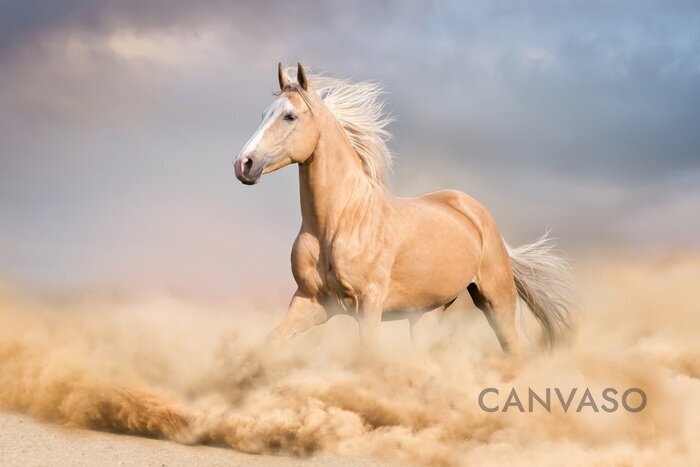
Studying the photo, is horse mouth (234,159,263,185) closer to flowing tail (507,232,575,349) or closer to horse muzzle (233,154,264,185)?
horse muzzle (233,154,264,185)

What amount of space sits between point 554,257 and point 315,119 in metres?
3.60

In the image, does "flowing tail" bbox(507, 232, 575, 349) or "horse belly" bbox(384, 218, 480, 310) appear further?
"flowing tail" bbox(507, 232, 575, 349)

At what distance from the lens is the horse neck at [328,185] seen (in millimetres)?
7031

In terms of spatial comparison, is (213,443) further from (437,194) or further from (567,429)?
(437,194)

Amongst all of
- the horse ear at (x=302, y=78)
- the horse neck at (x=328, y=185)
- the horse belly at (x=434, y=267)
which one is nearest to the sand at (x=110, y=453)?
the horse belly at (x=434, y=267)

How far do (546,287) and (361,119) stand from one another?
296cm

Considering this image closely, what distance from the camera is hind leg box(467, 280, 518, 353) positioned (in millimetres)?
8453

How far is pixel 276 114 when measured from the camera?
6777 mm

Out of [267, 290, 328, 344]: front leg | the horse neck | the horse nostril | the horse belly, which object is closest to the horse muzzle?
the horse nostril

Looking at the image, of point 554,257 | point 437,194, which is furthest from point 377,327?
point 554,257

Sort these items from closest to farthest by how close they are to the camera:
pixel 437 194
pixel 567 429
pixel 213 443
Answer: pixel 213 443 → pixel 567 429 → pixel 437 194

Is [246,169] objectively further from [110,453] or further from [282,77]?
[110,453]

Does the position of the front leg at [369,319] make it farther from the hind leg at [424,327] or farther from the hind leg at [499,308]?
the hind leg at [499,308]

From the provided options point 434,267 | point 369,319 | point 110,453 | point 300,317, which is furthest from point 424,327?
point 110,453
